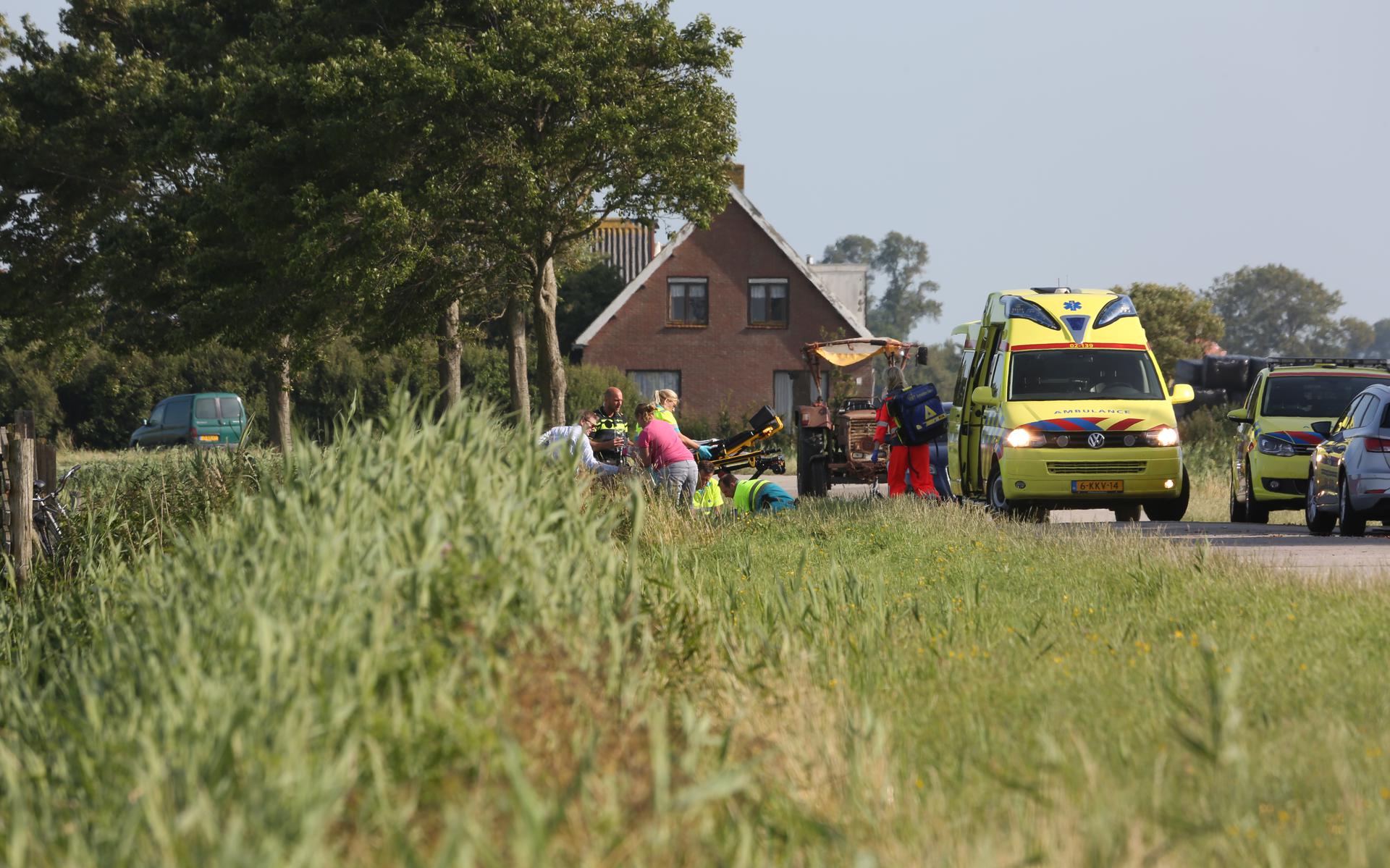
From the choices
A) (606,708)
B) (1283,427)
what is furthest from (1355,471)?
(606,708)

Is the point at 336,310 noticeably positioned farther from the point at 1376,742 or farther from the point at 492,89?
the point at 1376,742

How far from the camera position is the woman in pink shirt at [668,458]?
15.7 metres

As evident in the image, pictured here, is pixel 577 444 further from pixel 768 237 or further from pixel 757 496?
pixel 768 237

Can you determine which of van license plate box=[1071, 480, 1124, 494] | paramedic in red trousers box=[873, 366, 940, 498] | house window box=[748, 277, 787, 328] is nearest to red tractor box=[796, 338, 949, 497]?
paramedic in red trousers box=[873, 366, 940, 498]

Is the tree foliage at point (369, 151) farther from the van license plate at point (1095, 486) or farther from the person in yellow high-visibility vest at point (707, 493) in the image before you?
Answer: the van license plate at point (1095, 486)

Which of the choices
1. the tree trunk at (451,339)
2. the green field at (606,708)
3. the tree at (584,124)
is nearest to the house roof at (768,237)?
the tree trunk at (451,339)

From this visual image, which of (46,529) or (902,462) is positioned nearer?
(46,529)

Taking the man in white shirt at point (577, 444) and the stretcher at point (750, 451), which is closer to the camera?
the man in white shirt at point (577, 444)

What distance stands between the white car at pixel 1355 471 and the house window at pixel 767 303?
3479 cm

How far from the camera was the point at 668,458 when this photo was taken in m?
15.8

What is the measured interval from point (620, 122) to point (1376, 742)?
852 inches

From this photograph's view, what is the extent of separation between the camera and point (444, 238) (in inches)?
1065

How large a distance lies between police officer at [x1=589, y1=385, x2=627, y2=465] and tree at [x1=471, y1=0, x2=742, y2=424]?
7.72m

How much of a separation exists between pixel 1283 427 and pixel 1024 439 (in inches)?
158
